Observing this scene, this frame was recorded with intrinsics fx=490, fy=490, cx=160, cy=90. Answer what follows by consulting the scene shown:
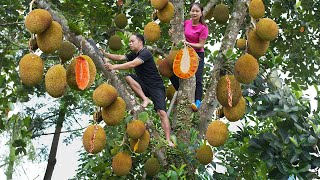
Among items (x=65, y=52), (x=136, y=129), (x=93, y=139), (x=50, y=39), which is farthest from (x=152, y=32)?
(x=50, y=39)

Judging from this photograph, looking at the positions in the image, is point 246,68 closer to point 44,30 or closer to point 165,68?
point 165,68

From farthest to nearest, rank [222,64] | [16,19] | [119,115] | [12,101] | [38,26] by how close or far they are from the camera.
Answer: [16,19]
[12,101]
[222,64]
[119,115]
[38,26]

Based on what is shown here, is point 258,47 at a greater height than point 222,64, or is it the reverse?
point 258,47

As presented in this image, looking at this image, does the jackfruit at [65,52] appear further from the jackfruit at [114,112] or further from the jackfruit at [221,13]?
the jackfruit at [221,13]

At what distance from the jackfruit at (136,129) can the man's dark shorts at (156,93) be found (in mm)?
516

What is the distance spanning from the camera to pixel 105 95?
2396mm

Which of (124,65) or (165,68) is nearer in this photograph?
(124,65)

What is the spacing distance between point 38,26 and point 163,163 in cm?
129

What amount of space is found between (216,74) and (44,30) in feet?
4.21

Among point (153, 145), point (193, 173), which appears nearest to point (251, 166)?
point (193, 173)

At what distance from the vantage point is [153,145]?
2.88m

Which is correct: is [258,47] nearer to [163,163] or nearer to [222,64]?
[222,64]

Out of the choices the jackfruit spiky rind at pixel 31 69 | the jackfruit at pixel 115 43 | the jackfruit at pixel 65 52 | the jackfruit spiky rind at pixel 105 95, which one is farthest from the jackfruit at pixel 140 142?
the jackfruit at pixel 115 43

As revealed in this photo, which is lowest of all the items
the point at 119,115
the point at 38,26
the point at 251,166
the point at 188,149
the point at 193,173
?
the point at 251,166
